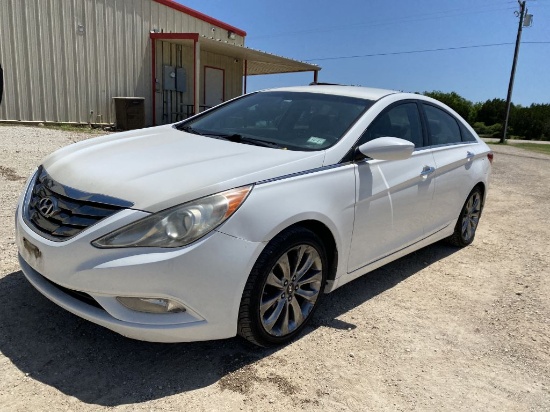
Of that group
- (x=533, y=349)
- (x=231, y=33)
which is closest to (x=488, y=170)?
(x=533, y=349)

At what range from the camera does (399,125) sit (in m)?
3.83

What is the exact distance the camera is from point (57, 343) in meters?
2.74

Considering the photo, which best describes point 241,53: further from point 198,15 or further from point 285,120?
point 285,120

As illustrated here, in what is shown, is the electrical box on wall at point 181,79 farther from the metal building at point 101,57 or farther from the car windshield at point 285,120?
the car windshield at point 285,120

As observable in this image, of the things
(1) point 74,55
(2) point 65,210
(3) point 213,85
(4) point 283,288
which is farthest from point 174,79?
(4) point 283,288

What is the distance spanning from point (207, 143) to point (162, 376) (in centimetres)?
154

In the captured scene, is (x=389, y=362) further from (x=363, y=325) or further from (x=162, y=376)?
(x=162, y=376)

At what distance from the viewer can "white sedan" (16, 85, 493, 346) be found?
7.68 feet

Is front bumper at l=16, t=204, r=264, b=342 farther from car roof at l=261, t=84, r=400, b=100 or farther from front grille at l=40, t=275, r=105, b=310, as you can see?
car roof at l=261, t=84, r=400, b=100

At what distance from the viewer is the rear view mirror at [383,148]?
124 inches

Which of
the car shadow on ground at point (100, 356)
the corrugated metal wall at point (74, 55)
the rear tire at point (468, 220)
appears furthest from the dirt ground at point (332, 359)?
the corrugated metal wall at point (74, 55)

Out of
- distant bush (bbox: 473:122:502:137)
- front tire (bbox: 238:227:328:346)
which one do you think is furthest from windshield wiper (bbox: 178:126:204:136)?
distant bush (bbox: 473:122:502:137)

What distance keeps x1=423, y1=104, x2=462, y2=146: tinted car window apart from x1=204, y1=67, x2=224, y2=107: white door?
48.6 feet

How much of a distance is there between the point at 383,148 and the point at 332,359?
1.38 m
